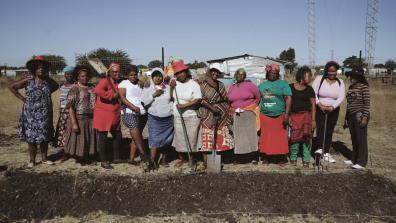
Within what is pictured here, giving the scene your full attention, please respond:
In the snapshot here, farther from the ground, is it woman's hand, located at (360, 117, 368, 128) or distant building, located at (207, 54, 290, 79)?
distant building, located at (207, 54, 290, 79)

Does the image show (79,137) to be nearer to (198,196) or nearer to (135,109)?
(135,109)

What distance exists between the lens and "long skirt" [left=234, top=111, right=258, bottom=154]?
5.80 m

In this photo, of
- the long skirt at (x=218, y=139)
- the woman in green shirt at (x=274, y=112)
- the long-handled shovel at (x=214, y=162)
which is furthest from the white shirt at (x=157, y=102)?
the woman in green shirt at (x=274, y=112)

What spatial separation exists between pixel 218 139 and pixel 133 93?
1.64 m

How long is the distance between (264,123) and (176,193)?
6.97ft

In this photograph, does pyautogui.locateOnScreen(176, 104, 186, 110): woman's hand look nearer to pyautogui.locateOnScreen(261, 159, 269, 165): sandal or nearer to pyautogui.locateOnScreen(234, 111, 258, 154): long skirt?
pyautogui.locateOnScreen(234, 111, 258, 154): long skirt

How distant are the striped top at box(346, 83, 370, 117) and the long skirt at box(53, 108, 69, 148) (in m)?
5.03

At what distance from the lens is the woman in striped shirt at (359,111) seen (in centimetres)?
548

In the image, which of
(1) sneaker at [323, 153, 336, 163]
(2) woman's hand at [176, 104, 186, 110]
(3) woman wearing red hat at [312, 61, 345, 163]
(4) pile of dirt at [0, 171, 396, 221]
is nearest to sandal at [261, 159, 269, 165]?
(3) woman wearing red hat at [312, 61, 345, 163]

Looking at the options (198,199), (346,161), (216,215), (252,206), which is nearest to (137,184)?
(198,199)

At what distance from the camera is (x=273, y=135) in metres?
5.81

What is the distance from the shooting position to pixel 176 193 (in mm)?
4609

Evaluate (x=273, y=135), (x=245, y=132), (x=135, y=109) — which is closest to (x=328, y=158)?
(x=273, y=135)

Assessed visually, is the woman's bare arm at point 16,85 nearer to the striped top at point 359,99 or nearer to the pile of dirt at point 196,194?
the pile of dirt at point 196,194
